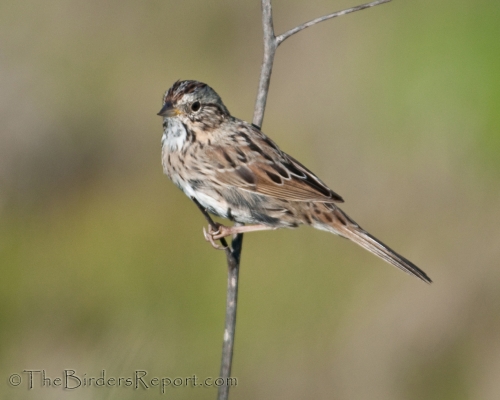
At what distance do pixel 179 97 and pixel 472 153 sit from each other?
3454mm

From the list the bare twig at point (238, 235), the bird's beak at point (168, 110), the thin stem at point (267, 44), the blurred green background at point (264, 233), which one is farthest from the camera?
the blurred green background at point (264, 233)

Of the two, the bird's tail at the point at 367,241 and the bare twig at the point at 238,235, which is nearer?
the bare twig at the point at 238,235

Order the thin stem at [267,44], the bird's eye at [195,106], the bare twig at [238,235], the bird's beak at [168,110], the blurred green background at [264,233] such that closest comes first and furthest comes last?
the bare twig at [238,235] < the thin stem at [267,44] < the bird's beak at [168,110] < the bird's eye at [195,106] < the blurred green background at [264,233]

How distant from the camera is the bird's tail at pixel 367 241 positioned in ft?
14.1

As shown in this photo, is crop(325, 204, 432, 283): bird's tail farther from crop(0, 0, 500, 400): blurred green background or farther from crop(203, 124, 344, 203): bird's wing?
crop(0, 0, 500, 400): blurred green background

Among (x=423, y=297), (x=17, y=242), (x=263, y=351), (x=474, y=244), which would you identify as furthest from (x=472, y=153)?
(x=17, y=242)

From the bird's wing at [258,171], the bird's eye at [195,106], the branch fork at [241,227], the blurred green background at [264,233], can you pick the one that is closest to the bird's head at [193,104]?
the bird's eye at [195,106]

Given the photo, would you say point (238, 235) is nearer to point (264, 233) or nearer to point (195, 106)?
point (195, 106)

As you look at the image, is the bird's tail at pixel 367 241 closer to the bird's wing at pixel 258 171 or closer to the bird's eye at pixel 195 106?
the bird's wing at pixel 258 171

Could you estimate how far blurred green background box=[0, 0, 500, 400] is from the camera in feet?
18.6

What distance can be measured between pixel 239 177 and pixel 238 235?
0.53 meters

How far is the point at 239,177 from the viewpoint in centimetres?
457

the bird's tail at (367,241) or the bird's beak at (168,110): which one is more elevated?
the bird's beak at (168,110)

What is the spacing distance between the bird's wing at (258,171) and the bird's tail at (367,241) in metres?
0.14
